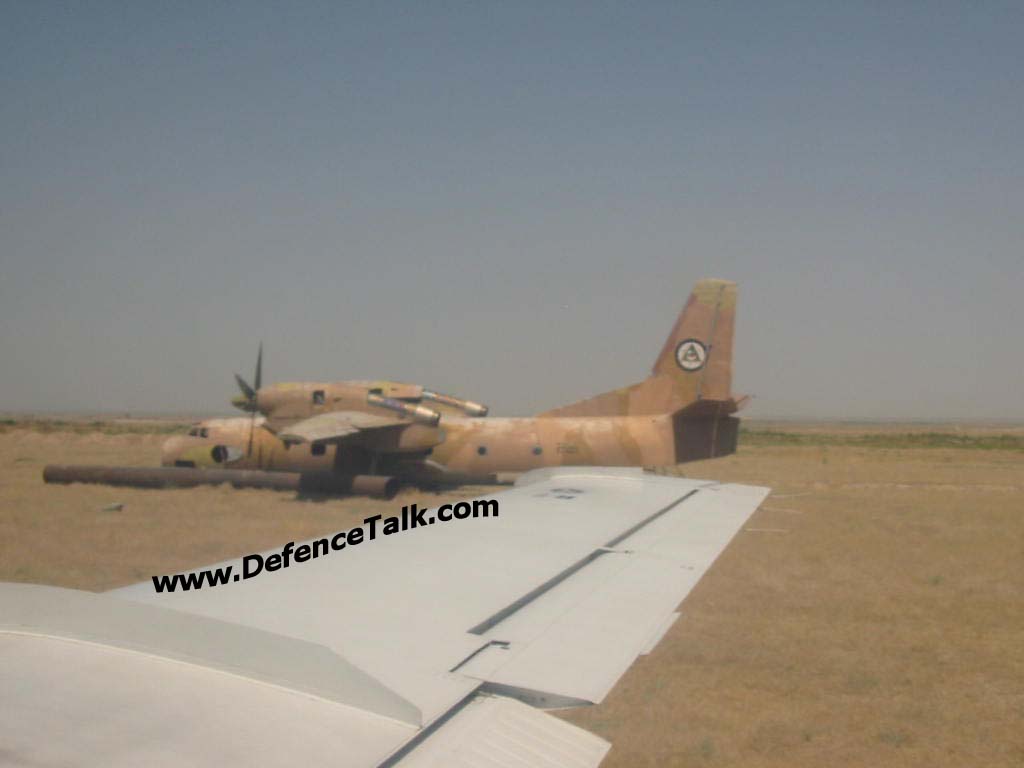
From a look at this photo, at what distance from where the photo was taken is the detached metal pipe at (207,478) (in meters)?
16.9

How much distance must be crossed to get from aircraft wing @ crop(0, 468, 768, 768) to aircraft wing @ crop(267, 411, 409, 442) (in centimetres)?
1260

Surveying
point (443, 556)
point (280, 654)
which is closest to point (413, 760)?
point (280, 654)

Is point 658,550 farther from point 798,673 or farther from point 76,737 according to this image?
point 76,737

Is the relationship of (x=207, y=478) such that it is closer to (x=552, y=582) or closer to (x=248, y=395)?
(x=248, y=395)

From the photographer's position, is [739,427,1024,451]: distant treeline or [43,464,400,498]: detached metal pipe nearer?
[43,464,400,498]: detached metal pipe

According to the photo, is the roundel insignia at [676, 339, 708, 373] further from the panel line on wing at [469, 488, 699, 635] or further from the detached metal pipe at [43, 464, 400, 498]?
the panel line on wing at [469, 488, 699, 635]

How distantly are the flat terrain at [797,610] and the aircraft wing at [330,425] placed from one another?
142 centimetres

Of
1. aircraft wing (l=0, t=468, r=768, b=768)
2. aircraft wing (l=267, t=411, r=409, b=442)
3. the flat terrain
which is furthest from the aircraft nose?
aircraft wing (l=0, t=468, r=768, b=768)

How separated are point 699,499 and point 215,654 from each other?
500 centimetres

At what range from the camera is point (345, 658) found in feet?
7.89

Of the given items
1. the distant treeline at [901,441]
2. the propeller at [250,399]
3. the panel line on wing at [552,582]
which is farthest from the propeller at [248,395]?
the distant treeline at [901,441]

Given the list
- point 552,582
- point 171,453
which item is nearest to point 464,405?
point 171,453

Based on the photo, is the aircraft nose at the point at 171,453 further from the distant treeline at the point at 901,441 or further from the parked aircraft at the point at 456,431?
the distant treeline at the point at 901,441

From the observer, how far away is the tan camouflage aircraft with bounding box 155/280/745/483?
17.0 meters
